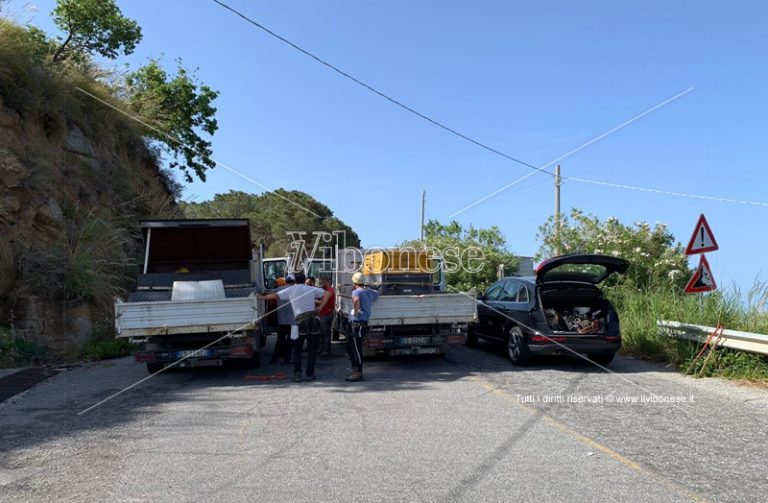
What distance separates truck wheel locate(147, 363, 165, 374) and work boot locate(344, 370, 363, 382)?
2983mm

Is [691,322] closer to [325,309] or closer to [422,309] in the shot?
[422,309]

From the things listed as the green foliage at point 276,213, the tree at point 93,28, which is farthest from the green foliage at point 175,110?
the green foliage at point 276,213

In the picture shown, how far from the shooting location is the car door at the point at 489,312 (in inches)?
427

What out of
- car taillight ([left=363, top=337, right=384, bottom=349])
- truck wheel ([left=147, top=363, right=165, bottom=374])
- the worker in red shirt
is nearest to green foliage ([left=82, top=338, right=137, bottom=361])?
truck wheel ([left=147, top=363, right=165, bottom=374])

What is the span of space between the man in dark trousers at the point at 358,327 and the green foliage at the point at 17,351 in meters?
6.29

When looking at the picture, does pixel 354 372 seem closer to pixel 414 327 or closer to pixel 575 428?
pixel 414 327

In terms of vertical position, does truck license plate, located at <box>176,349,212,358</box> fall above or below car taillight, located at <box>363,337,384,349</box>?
below

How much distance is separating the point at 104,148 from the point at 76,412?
12846mm

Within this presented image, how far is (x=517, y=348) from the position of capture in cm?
968

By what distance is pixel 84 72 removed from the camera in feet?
58.9

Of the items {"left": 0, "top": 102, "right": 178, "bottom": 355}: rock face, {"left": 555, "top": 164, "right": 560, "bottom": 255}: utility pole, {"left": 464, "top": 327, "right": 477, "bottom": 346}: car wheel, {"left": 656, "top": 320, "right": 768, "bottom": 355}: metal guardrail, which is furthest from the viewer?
{"left": 555, "top": 164, "right": 560, "bottom": 255}: utility pole

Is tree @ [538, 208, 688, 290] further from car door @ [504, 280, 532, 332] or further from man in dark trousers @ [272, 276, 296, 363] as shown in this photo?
man in dark trousers @ [272, 276, 296, 363]

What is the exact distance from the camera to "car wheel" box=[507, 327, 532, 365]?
9.50 meters

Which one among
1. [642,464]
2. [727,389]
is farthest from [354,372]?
[727,389]
